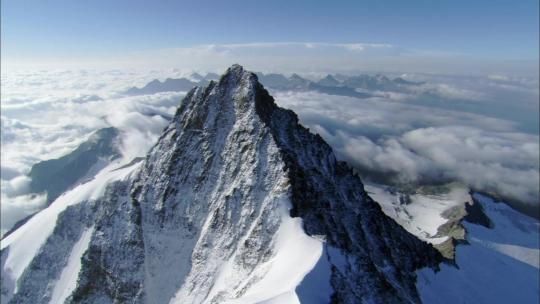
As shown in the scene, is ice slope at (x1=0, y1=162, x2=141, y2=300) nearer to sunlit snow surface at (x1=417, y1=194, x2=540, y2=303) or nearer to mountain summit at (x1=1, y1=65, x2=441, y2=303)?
mountain summit at (x1=1, y1=65, x2=441, y2=303)

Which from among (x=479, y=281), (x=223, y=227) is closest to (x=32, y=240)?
Answer: (x=223, y=227)

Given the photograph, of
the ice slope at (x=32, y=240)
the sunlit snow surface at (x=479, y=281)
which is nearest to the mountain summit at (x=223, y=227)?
the ice slope at (x=32, y=240)

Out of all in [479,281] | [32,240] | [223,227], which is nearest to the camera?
[223,227]

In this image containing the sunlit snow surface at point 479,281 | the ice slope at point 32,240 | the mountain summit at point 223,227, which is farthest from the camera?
the ice slope at point 32,240

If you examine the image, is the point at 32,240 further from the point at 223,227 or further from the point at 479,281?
the point at 479,281

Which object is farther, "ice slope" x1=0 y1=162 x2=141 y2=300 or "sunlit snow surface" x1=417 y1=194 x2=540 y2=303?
"ice slope" x1=0 y1=162 x2=141 y2=300

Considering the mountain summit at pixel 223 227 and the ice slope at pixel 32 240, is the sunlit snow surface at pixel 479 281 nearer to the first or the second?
the mountain summit at pixel 223 227

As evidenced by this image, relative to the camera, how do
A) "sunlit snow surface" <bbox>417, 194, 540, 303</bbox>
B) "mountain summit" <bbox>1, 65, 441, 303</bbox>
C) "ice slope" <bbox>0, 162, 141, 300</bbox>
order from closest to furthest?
"mountain summit" <bbox>1, 65, 441, 303</bbox> → "sunlit snow surface" <bbox>417, 194, 540, 303</bbox> → "ice slope" <bbox>0, 162, 141, 300</bbox>

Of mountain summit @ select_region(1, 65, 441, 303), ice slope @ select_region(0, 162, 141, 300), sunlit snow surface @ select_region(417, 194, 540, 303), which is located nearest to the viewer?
mountain summit @ select_region(1, 65, 441, 303)

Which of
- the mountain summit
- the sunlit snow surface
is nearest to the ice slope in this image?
the mountain summit
